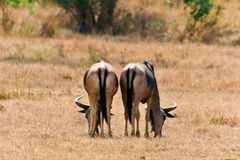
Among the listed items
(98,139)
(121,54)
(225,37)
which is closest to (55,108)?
(98,139)

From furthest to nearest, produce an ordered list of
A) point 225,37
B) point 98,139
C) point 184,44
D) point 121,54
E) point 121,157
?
1. point 225,37
2. point 184,44
3. point 121,54
4. point 98,139
5. point 121,157

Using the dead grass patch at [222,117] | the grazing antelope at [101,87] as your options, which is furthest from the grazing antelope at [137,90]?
the dead grass patch at [222,117]

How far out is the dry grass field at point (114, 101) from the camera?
1137 cm

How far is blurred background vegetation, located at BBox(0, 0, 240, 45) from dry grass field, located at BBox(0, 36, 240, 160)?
7.20 ft

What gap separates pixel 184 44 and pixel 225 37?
10.2ft

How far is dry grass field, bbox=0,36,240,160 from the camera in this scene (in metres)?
11.4

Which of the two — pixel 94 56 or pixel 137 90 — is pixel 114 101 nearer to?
pixel 137 90

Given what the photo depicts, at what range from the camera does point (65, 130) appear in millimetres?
13000

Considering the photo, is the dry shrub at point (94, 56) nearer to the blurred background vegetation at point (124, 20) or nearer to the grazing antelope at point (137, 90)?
the blurred background vegetation at point (124, 20)

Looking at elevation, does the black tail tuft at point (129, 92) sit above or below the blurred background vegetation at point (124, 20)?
above

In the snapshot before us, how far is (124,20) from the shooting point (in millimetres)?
30250

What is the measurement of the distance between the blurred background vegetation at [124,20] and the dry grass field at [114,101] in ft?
7.20

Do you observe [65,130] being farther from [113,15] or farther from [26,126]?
[113,15]

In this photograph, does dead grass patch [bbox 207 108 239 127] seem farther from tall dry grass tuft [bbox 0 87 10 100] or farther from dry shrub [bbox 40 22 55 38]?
dry shrub [bbox 40 22 55 38]
